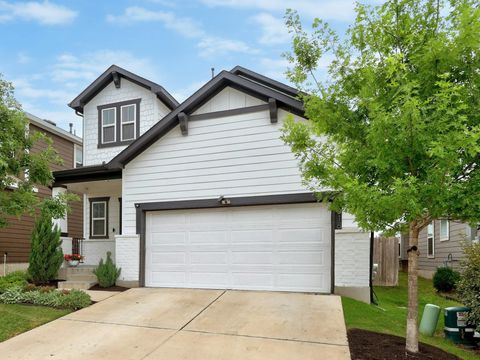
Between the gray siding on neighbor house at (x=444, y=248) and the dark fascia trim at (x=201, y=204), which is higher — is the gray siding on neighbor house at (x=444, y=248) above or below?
below

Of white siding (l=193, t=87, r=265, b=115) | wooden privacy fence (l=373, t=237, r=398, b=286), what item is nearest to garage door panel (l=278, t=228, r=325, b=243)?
white siding (l=193, t=87, r=265, b=115)

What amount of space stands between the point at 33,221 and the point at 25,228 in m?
0.73

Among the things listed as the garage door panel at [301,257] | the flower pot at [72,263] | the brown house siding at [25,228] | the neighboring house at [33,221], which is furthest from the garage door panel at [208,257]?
the brown house siding at [25,228]

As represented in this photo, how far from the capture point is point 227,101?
10523mm

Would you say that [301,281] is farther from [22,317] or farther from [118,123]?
[118,123]

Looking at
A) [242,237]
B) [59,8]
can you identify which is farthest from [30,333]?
[59,8]

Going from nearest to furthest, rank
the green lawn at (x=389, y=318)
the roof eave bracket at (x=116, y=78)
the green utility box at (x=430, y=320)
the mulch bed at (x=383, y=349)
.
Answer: the mulch bed at (x=383, y=349) → the green lawn at (x=389, y=318) → the green utility box at (x=430, y=320) → the roof eave bracket at (x=116, y=78)

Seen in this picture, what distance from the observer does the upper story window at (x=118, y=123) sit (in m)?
13.8

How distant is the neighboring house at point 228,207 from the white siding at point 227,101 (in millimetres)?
27

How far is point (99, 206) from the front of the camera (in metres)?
14.3

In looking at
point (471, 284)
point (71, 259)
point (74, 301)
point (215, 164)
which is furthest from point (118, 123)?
point (471, 284)

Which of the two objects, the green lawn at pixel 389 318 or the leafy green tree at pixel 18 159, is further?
the leafy green tree at pixel 18 159

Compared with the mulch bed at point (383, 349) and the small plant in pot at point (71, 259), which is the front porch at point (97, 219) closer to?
the small plant in pot at point (71, 259)

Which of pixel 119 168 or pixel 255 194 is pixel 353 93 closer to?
pixel 255 194
